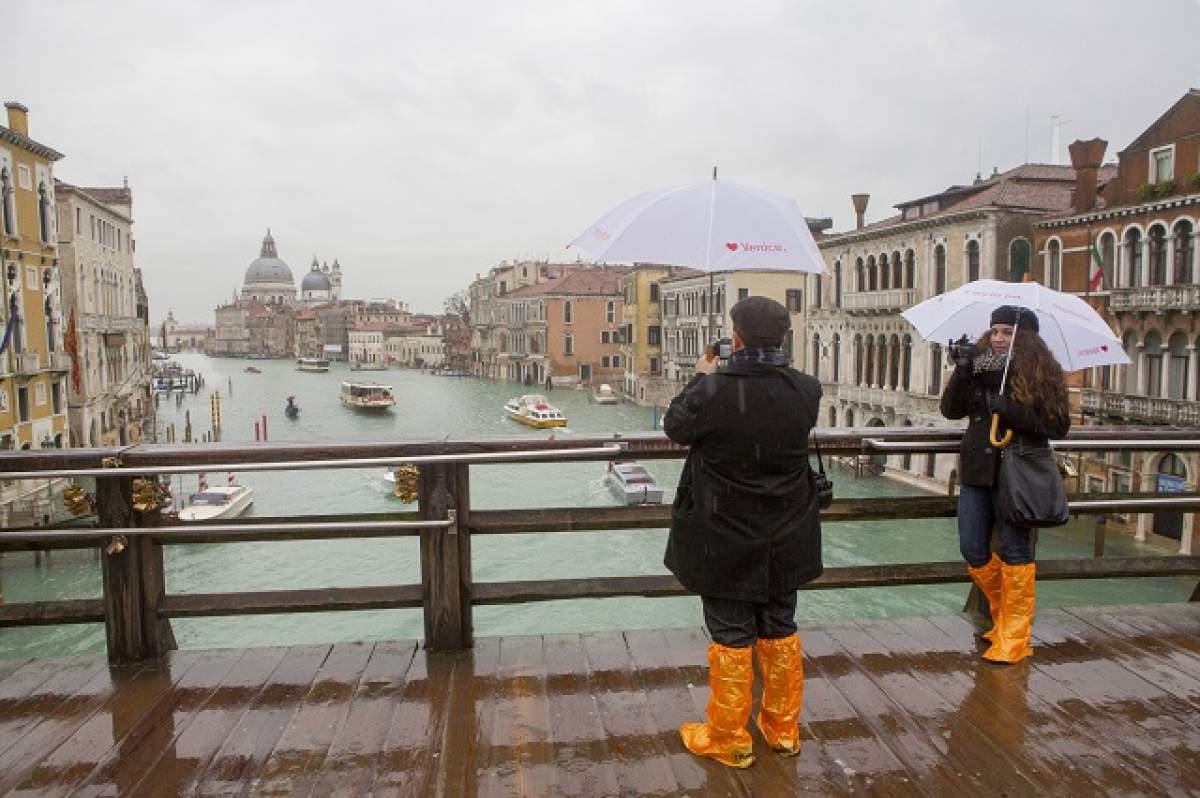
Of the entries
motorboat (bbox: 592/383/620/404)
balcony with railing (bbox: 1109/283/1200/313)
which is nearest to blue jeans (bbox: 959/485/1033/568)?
balcony with railing (bbox: 1109/283/1200/313)

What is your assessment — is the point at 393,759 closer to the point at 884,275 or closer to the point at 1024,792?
the point at 1024,792

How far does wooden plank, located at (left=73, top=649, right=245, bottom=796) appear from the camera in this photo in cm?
247

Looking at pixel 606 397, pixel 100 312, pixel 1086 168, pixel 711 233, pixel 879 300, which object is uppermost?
pixel 1086 168

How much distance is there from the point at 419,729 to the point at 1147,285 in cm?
2108

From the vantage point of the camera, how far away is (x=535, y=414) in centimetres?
4278

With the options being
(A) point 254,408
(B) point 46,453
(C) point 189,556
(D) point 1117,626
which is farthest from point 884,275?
(A) point 254,408

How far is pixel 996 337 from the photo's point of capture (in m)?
3.19

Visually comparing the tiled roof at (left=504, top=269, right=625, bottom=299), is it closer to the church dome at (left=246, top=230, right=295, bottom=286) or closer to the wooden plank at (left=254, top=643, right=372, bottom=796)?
the wooden plank at (left=254, top=643, right=372, bottom=796)

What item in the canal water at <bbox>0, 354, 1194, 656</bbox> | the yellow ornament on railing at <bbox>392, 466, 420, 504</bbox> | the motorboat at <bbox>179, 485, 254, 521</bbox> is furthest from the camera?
the motorboat at <bbox>179, 485, 254, 521</bbox>

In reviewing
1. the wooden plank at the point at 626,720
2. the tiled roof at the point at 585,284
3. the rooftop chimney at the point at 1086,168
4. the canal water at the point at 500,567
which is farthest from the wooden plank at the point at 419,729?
the tiled roof at the point at 585,284

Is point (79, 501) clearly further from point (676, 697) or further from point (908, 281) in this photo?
point (908, 281)

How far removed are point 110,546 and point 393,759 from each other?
4.62 feet

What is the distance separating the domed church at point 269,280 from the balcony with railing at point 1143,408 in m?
164

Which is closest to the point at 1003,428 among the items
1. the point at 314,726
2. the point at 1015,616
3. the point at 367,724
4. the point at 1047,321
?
the point at 1047,321
